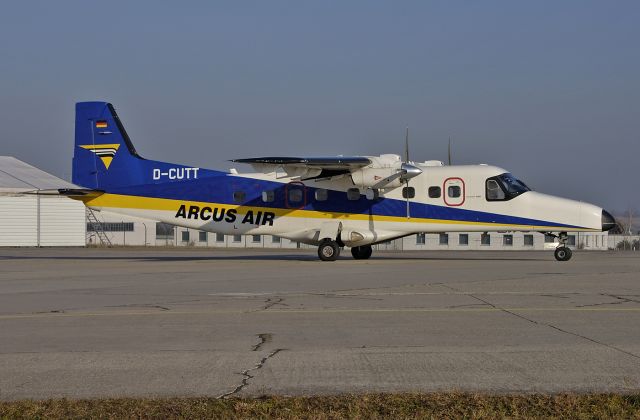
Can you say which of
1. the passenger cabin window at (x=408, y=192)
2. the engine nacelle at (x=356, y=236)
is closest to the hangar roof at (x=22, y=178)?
the engine nacelle at (x=356, y=236)

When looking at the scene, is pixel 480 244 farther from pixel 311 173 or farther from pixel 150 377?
pixel 150 377

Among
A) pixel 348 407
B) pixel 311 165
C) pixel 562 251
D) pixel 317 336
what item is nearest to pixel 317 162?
pixel 311 165

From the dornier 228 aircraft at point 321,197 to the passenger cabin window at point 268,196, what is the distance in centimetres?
4

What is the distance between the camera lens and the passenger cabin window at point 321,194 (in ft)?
97.9

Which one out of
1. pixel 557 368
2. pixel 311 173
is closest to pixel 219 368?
pixel 557 368

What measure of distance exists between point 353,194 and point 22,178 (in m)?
44.4

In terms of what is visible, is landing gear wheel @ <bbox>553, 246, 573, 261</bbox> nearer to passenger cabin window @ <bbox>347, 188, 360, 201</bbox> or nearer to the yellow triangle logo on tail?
passenger cabin window @ <bbox>347, 188, 360, 201</bbox>

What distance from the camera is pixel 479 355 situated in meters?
9.20

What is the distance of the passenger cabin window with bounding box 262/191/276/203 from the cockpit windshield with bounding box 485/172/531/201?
8.00 meters

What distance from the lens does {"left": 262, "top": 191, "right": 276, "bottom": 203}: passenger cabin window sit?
30.3 metres

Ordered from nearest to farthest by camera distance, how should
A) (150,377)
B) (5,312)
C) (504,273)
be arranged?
1. (150,377)
2. (5,312)
3. (504,273)

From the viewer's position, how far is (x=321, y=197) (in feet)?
98.1

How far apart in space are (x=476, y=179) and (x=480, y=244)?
31179 mm

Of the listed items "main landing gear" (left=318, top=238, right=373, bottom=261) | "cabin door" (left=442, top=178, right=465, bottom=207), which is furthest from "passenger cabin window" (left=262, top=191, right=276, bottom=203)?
"cabin door" (left=442, top=178, right=465, bottom=207)
